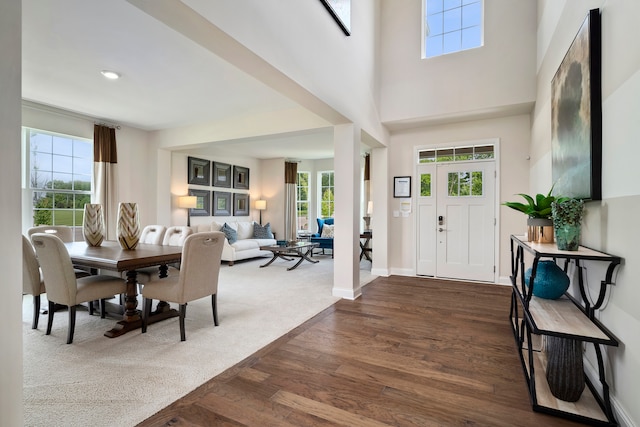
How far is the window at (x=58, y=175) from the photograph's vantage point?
461 centimetres

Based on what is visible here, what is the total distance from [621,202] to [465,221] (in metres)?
3.47

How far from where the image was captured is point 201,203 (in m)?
7.26

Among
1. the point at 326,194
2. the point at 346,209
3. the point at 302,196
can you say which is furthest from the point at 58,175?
the point at 326,194

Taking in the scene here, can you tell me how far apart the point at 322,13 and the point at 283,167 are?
18.6 ft

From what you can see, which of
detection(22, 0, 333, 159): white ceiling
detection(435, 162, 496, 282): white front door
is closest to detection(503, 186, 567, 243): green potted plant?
detection(435, 162, 496, 282): white front door

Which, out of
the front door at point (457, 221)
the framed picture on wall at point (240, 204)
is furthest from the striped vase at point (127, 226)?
the framed picture on wall at point (240, 204)

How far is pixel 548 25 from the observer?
11.3 feet

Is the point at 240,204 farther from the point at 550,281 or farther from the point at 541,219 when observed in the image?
the point at 550,281

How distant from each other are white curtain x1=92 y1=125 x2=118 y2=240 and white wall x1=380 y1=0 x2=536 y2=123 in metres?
4.56

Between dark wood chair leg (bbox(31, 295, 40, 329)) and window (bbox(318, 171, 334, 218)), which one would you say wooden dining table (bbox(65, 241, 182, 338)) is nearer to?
dark wood chair leg (bbox(31, 295, 40, 329))

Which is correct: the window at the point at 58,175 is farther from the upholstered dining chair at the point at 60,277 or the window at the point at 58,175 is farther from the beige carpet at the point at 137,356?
the upholstered dining chair at the point at 60,277

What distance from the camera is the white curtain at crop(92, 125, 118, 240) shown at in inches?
205

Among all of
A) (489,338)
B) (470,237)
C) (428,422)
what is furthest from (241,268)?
(428,422)

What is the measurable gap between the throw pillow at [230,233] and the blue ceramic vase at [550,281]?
5.49m
